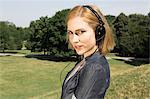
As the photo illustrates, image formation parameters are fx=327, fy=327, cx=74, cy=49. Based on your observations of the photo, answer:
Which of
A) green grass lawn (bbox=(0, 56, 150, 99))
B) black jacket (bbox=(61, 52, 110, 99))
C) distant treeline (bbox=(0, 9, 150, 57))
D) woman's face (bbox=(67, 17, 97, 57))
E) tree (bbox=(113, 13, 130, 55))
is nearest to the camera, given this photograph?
black jacket (bbox=(61, 52, 110, 99))

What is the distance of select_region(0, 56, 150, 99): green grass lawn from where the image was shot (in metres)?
13.4

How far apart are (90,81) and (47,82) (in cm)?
4387

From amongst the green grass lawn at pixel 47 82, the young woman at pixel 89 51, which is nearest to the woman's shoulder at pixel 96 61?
the young woman at pixel 89 51

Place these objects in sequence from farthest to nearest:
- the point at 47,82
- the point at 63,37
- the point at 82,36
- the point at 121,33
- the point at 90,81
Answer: the point at 121,33 < the point at 63,37 < the point at 47,82 < the point at 82,36 < the point at 90,81

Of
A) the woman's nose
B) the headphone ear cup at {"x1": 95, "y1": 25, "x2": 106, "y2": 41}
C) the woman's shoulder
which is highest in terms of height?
the headphone ear cup at {"x1": 95, "y1": 25, "x2": 106, "y2": 41}

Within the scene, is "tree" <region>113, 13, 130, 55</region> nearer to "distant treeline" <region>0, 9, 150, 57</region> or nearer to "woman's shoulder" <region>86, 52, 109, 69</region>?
"distant treeline" <region>0, 9, 150, 57</region>

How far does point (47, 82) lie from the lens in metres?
45.5

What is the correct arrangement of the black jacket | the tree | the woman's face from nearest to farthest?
the black jacket
the woman's face
the tree

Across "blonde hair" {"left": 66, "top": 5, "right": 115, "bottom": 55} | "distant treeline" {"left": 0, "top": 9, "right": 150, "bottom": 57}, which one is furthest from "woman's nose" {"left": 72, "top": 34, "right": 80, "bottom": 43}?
"distant treeline" {"left": 0, "top": 9, "right": 150, "bottom": 57}

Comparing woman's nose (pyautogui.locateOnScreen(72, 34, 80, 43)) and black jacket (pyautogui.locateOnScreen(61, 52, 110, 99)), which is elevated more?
woman's nose (pyautogui.locateOnScreen(72, 34, 80, 43))

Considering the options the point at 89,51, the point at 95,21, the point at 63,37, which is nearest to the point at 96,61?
the point at 89,51

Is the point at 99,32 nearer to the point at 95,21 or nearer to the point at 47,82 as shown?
the point at 95,21

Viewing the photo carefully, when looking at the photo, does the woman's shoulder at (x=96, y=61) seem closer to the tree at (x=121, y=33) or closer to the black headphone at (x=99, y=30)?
the black headphone at (x=99, y=30)

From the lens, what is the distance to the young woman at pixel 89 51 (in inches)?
80.3
